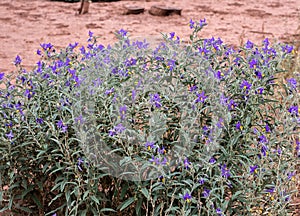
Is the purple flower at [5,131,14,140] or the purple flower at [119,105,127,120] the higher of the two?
the purple flower at [119,105,127,120]

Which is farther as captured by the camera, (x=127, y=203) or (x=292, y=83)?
(x=292, y=83)

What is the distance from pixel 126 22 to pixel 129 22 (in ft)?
0.20

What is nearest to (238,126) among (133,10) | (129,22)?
(129,22)

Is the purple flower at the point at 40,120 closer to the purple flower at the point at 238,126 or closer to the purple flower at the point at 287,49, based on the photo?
the purple flower at the point at 238,126

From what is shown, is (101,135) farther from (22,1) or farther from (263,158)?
(22,1)

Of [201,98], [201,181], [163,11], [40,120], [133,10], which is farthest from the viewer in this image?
[133,10]

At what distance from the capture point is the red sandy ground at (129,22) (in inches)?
333

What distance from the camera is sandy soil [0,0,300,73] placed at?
849 centimetres

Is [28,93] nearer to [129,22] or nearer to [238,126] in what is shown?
[238,126]

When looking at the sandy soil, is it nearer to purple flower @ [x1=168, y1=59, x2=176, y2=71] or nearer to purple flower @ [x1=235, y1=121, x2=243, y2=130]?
purple flower @ [x1=168, y1=59, x2=176, y2=71]

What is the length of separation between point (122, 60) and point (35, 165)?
0.94 meters

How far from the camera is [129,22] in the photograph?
9.75 metres

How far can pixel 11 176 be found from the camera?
304 centimetres

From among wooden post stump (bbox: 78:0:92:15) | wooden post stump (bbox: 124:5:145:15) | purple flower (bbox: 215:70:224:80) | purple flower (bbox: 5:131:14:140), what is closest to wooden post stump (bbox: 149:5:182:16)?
wooden post stump (bbox: 124:5:145:15)
